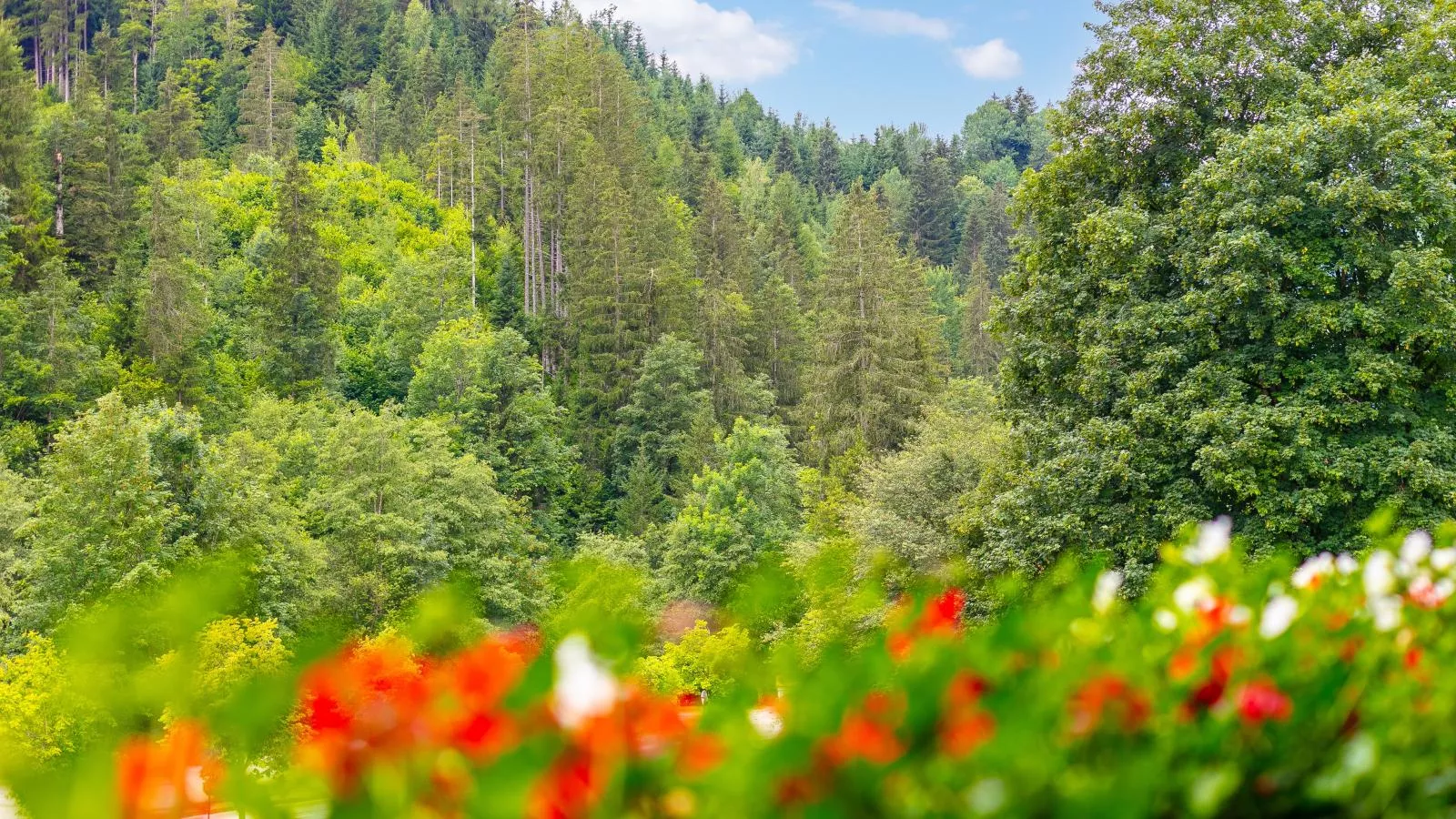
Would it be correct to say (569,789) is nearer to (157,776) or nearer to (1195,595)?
(157,776)

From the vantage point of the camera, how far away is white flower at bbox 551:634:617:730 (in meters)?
1.05

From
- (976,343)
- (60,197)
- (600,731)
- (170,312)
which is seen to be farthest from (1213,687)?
(976,343)

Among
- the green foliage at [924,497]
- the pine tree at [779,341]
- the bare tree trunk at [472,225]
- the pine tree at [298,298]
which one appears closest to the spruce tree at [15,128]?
the pine tree at [298,298]

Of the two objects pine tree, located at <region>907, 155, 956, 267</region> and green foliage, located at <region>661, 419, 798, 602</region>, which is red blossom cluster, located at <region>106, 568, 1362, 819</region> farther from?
pine tree, located at <region>907, 155, 956, 267</region>

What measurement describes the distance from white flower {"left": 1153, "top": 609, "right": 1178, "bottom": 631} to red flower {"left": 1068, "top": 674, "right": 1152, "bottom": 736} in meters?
0.47

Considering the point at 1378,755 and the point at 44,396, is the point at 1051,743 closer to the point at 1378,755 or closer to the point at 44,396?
the point at 1378,755

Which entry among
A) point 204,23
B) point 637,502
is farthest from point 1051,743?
point 204,23

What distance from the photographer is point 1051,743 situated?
1182 mm

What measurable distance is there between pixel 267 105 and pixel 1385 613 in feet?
216

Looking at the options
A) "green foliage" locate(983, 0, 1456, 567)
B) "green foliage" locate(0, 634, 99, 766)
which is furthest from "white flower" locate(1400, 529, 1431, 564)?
"green foliage" locate(0, 634, 99, 766)

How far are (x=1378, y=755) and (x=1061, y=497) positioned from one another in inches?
404

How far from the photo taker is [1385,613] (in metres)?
1.82

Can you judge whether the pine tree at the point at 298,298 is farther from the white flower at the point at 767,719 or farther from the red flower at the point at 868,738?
the red flower at the point at 868,738

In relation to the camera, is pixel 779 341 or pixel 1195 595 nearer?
pixel 1195 595
